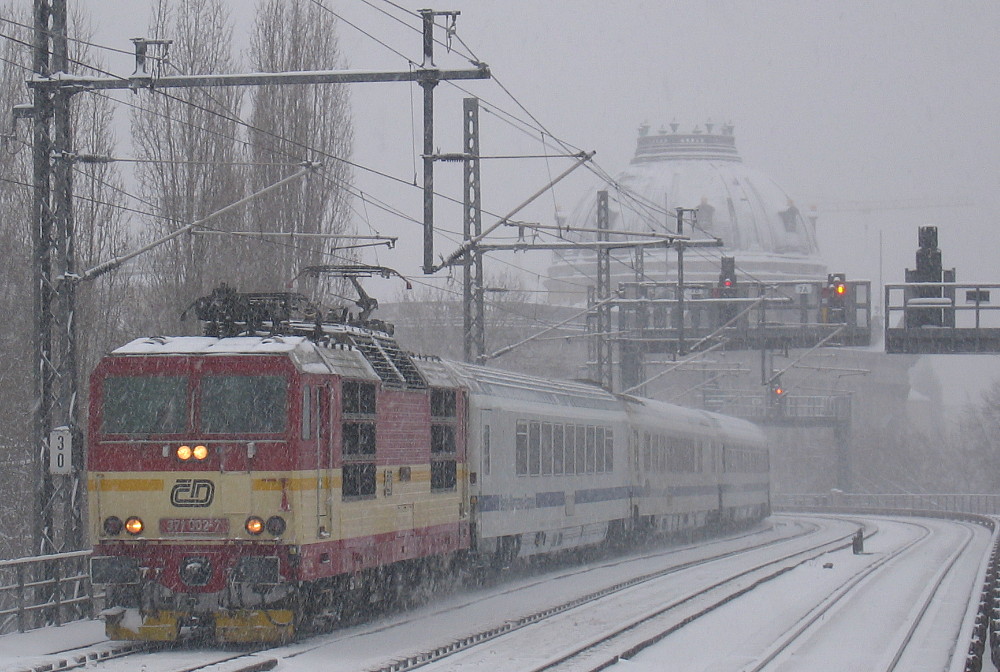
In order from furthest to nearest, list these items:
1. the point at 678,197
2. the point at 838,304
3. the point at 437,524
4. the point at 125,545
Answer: the point at 678,197
the point at 838,304
the point at 437,524
the point at 125,545

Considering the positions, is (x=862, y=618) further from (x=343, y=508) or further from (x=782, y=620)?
(x=343, y=508)

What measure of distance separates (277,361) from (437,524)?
4.99 meters

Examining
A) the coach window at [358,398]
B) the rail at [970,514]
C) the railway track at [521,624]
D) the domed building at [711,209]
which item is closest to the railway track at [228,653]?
the railway track at [521,624]

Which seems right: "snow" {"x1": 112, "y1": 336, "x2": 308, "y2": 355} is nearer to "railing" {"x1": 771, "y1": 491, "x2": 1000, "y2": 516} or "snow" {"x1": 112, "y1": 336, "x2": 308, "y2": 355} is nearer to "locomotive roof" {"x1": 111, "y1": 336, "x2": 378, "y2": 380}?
"locomotive roof" {"x1": 111, "y1": 336, "x2": 378, "y2": 380}

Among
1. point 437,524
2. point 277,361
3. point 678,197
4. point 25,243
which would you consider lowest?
point 437,524

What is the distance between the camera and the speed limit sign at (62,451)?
19.1 meters

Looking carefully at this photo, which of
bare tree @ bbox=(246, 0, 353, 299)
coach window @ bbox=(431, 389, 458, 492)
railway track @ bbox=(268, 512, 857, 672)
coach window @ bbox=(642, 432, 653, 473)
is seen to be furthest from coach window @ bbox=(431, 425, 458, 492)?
bare tree @ bbox=(246, 0, 353, 299)

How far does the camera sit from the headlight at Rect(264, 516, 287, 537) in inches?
640

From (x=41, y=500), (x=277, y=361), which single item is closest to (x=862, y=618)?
(x=277, y=361)

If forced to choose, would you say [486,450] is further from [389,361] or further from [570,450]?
[570,450]

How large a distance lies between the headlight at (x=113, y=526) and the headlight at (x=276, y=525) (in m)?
1.54

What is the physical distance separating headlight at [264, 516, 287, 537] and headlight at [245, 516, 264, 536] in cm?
6

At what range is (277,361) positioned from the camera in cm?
1666

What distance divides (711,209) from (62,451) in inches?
5461
